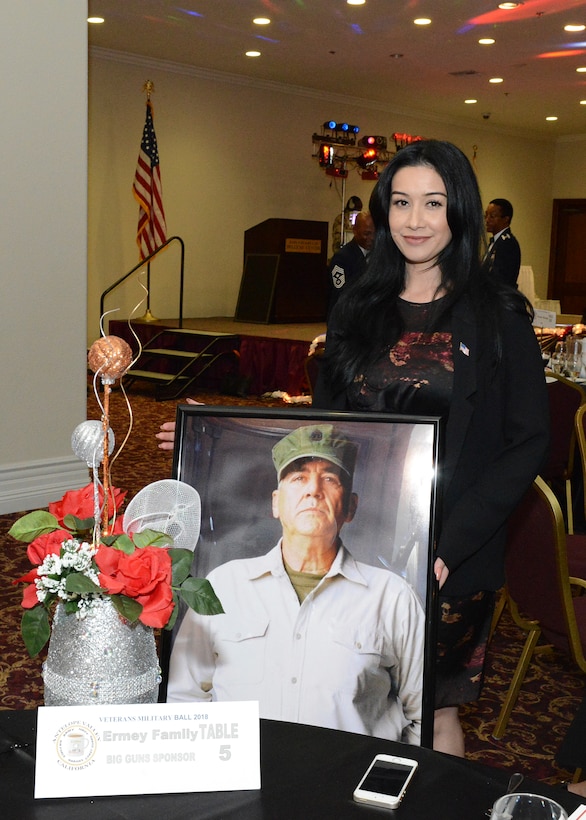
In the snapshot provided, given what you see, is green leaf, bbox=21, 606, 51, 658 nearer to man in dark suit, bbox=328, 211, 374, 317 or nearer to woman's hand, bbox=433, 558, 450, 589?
woman's hand, bbox=433, 558, 450, 589

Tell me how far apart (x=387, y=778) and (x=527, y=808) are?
0.25 meters

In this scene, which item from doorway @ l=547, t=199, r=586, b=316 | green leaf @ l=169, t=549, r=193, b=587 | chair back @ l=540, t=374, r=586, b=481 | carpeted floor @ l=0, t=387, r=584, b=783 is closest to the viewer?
green leaf @ l=169, t=549, r=193, b=587

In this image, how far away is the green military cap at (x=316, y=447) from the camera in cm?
173

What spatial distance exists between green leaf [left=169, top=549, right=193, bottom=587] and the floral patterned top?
0.79m

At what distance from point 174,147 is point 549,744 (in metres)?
10.9

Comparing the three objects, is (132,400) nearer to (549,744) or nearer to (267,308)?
(267,308)

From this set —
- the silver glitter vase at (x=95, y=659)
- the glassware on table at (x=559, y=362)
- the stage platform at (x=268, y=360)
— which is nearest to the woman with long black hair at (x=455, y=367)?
the silver glitter vase at (x=95, y=659)

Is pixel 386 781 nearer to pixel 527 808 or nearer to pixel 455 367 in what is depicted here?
pixel 527 808

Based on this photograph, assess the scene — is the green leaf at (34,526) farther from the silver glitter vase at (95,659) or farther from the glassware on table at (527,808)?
the glassware on table at (527,808)

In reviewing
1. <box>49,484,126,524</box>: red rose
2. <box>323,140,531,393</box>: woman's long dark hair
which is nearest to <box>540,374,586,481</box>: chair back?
<box>323,140,531,393</box>: woman's long dark hair

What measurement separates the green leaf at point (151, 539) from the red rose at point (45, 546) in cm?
9

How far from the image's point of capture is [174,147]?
12.6m

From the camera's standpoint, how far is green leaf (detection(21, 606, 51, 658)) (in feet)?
3.95

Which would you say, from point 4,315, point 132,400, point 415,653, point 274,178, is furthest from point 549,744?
point 274,178
